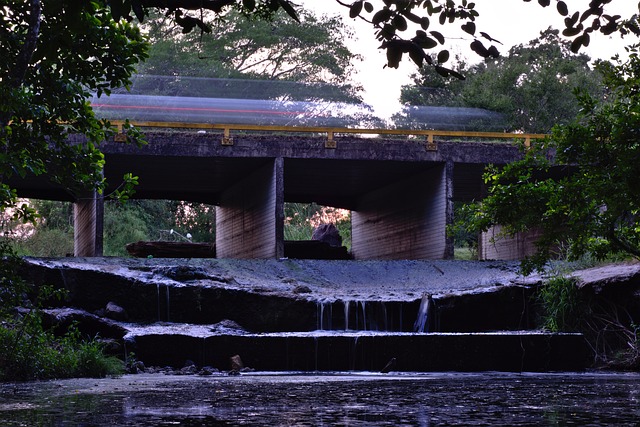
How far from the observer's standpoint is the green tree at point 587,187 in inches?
316

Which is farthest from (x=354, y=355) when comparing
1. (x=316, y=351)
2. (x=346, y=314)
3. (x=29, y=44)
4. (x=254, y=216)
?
(x=254, y=216)

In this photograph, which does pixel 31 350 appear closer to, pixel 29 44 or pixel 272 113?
pixel 29 44

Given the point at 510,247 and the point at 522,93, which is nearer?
the point at 510,247

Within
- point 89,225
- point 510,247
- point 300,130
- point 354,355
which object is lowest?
point 354,355

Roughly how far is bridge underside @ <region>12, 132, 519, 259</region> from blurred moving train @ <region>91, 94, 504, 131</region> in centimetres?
67

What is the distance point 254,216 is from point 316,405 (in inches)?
680

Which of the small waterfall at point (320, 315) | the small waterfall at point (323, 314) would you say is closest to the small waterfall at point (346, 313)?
the small waterfall at point (323, 314)

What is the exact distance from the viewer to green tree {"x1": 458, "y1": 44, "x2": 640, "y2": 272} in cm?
803

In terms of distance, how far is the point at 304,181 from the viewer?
912 inches

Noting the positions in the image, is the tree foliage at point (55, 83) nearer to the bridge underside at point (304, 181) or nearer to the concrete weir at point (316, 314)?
the concrete weir at point (316, 314)

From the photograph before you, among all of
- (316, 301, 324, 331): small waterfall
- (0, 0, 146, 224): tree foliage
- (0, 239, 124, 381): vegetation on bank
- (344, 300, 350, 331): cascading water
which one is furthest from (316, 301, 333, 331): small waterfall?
(0, 0, 146, 224): tree foliage

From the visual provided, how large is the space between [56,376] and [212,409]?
4523 millimetres

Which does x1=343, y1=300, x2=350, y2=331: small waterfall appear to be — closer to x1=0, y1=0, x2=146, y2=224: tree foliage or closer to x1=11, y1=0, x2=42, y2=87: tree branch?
x1=0, y1=0, x2=146, y2=224: tree foliage

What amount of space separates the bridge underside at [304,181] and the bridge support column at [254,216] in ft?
0.09
